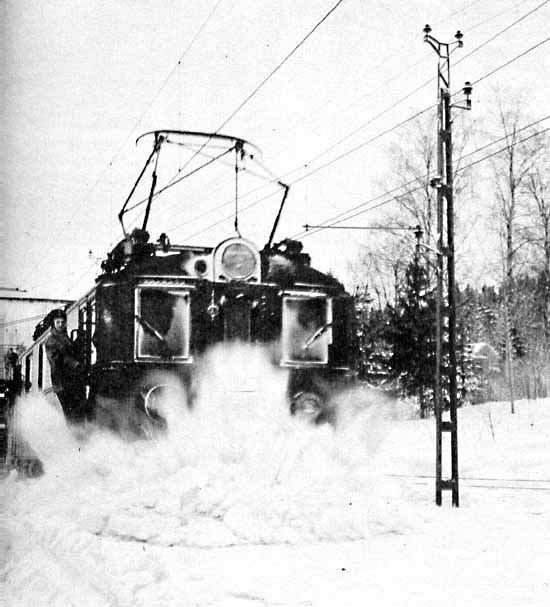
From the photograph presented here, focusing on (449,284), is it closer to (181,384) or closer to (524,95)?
(181,384)

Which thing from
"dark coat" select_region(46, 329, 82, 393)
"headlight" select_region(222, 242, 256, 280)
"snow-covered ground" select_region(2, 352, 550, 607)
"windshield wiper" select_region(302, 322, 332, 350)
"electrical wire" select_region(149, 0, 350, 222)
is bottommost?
"snow-covered ground" select_region(2, 352, 550, 607)

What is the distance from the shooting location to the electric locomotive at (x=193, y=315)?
11.3 meters

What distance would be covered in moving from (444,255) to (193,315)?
376 centimetres

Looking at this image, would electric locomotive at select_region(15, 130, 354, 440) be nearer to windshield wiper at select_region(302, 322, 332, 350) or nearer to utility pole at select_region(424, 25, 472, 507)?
windshield wiper at select_region(302, 322, 332, 350)

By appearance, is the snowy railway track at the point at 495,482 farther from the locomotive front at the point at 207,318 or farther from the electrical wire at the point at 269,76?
the electrical wire at the point at 269,76

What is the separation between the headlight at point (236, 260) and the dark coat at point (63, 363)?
91.8 inches

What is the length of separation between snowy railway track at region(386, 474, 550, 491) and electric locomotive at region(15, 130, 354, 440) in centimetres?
465

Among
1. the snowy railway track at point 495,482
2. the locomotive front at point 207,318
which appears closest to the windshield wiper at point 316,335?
the locomotive front at point 207,318

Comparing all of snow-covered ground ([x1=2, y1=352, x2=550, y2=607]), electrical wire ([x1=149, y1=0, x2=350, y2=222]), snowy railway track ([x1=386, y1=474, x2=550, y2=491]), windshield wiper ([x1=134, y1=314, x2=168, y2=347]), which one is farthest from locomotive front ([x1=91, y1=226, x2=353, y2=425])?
snowy railway track ([x1=386, y1=474, x2=550, y2=491])

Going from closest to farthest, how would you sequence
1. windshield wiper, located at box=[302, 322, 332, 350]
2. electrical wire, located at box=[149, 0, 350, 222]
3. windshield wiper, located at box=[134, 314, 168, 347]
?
electrical wire, located at box=[149, 0, 350, 222] < windshield wiper, located at box=[134, 314, 168, 347] < windshield wiper, located at box=[302, 322, 332, 350]

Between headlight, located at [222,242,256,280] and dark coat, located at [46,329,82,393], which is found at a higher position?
headlight, located at [222,242,256,280]

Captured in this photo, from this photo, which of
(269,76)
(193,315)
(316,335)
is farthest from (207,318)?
(269,76)

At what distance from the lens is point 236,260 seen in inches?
462

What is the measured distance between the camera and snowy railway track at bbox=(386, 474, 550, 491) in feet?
50.7
